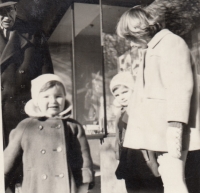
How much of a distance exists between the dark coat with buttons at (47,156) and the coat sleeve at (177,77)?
1.81ft

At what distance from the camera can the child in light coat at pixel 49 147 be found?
1.79 metres

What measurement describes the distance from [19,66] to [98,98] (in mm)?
468

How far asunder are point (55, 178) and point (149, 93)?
0.69m

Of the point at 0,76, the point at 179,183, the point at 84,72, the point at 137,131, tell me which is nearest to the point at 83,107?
the point at 84,72

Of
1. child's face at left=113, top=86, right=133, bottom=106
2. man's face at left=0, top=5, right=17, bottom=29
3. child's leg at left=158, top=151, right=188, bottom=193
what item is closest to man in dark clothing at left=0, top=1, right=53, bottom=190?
man's face at left=0, top=5, right=17, bottom=29

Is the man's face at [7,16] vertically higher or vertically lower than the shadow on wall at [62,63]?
higher

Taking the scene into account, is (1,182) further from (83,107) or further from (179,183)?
(179,183)

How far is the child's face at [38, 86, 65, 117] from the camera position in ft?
5.98

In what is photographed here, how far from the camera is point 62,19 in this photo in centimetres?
191

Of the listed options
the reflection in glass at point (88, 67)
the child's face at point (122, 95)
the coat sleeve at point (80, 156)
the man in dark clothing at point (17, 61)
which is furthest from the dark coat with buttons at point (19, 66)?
the child's face at point (122, 95)

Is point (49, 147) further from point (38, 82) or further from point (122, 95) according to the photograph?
point (122, 95)

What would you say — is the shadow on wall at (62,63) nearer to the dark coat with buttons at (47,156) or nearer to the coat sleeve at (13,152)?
the dark coat with buttons at (47,156)

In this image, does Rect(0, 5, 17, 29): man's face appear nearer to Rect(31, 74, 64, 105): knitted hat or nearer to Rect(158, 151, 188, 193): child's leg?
Rect(31, 74, 64, 105): knitted hat

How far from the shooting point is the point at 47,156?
181cm
